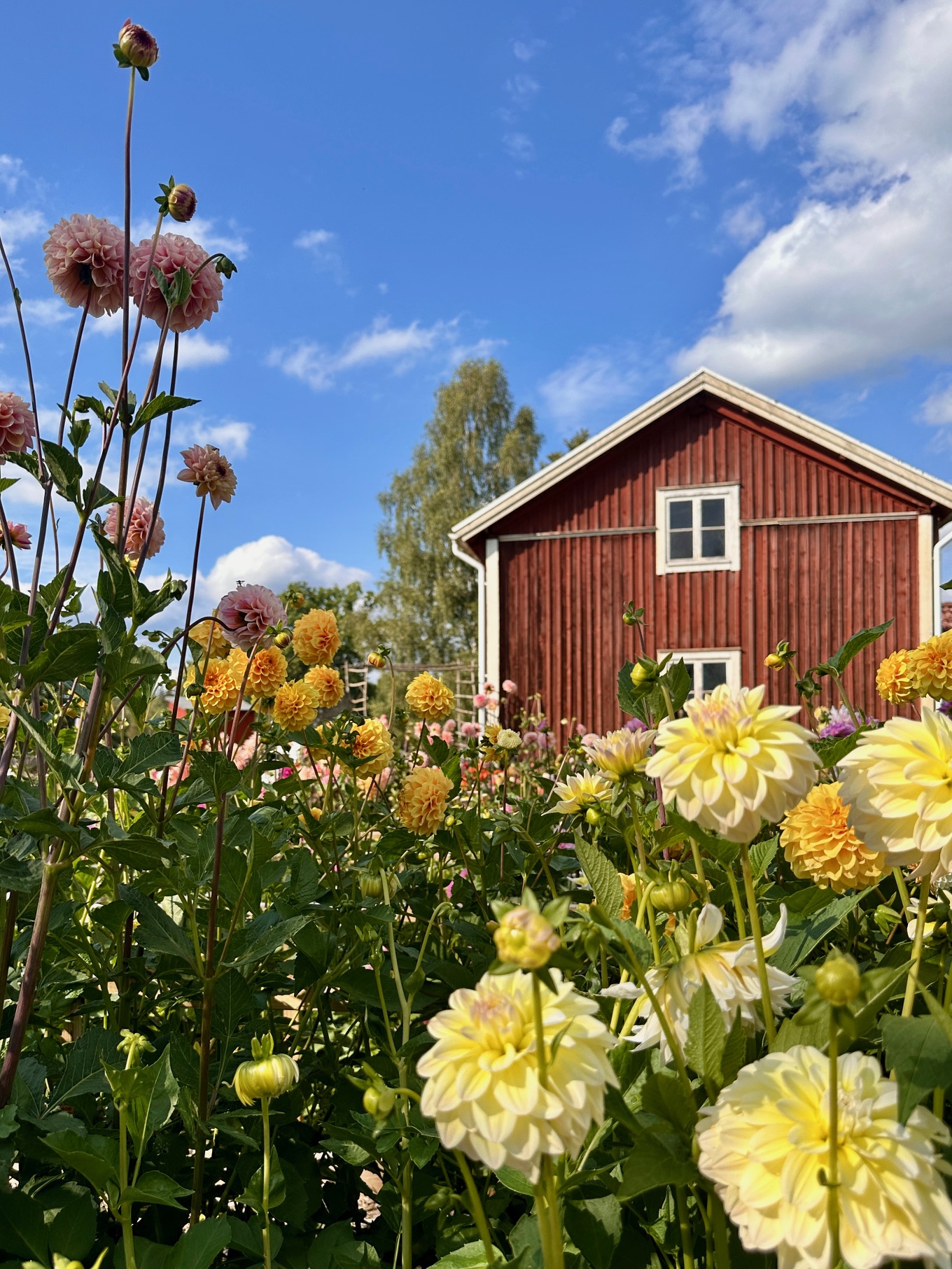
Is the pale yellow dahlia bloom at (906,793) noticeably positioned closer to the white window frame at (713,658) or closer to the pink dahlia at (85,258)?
the pink dahlia at (85,258)

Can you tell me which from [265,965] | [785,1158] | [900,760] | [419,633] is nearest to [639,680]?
[900,760]

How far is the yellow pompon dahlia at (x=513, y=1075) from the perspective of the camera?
1.56 ft

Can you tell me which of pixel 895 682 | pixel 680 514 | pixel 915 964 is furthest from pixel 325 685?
pixel 680 514

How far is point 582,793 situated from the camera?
1.16m

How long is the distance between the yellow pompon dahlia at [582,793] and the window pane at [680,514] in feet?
29.7

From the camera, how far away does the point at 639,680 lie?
900 millimetres

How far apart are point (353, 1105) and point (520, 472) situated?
23689 mm

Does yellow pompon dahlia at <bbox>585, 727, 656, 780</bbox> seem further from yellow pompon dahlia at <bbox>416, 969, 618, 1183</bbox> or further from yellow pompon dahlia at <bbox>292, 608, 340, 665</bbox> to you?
yellow pompon dahlia at <bbox>292, 608, 340, 665</bbox>

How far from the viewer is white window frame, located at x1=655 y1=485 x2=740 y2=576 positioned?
31.8 feet

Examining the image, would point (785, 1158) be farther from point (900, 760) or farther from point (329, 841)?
point (329, 841)

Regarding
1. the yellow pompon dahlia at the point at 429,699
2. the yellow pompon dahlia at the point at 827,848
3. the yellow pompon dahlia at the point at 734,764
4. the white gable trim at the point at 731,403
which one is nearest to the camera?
the yellow pompon dahlia at the point at 734,764

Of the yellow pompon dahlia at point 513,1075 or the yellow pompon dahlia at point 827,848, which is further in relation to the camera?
the yellow pompon dahlia at point 827,848

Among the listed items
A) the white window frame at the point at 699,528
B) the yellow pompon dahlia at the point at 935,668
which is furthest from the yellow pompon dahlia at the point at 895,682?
the white window frame at the point at 699,528

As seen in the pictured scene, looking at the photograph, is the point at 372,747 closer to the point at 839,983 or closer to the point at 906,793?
the point at 906,793
